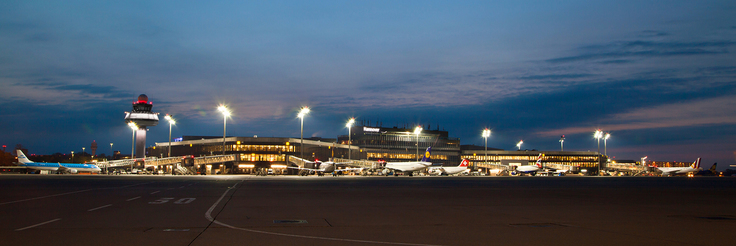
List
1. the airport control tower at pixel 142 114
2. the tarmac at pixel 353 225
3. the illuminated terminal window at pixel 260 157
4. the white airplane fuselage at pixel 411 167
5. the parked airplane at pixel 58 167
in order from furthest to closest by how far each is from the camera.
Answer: the airport control tower at pixel 142 114, the illuminated terminal window at pixel 260 157, the white airplane fuselage at pixel 411 167, the parked airplane at pixel 58 167, the tarmac at pixel 353 225

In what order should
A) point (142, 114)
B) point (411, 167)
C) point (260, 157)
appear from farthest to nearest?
point (142, 114) < point (260, 157) < point (411, 167)

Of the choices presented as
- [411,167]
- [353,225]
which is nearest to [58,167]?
[411,167]

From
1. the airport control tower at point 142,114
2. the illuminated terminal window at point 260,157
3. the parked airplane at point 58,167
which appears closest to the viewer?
the parked airplane at point 58,167

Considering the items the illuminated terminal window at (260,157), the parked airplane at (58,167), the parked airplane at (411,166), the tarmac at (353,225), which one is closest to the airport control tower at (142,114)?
the illuminated terminal window at (260,157)

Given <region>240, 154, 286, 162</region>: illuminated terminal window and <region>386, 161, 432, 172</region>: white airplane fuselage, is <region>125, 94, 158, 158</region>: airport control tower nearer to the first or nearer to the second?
<region>240, 154, 286, 162</region>: illuminated terminal window

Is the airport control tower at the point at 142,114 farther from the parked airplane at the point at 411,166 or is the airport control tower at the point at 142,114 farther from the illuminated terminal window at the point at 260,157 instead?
the parked airplane at the point at 411,166

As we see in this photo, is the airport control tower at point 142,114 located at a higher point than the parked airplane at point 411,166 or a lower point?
higher

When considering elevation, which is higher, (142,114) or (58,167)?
(142,114)

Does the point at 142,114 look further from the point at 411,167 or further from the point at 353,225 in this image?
the point at 353,225

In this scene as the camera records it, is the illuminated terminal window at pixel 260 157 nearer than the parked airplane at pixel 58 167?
No

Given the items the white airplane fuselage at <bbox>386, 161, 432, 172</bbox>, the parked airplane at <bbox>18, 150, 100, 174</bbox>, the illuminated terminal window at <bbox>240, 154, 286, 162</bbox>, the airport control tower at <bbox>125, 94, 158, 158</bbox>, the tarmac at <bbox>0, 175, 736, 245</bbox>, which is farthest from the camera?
the airport control tower at <bbox>125, 94, 158, 158</bbox>

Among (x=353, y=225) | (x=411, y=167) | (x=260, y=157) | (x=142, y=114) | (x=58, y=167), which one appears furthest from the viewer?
(x=142, y=114)

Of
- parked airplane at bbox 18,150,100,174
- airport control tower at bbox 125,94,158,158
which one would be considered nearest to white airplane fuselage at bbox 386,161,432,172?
parked airplane at bbox 18,150,100,174

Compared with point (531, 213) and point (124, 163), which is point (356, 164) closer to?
point (124, 163)
